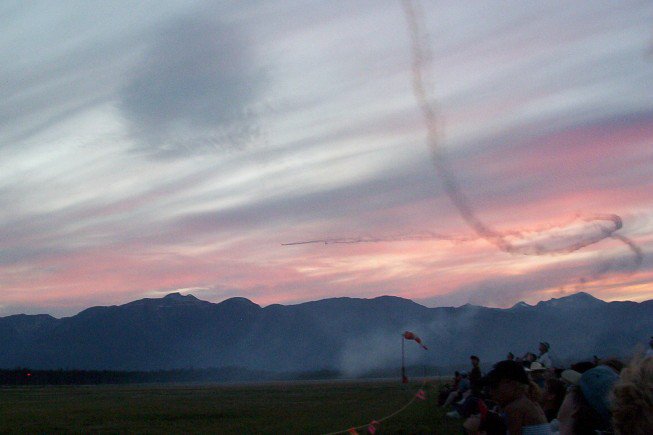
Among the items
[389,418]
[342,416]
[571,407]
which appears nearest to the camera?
[571,407]

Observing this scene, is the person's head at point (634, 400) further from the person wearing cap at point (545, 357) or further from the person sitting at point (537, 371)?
the person wearing cap at point (545, 357)

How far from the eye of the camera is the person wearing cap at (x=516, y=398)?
7.11m

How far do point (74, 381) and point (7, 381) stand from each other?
1424 centimetres

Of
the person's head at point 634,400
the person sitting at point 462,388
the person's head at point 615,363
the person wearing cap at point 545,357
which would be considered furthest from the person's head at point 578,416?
the person sitting at point 462,388

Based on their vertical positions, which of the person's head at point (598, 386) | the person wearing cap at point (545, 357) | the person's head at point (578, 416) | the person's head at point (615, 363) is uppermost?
the person wearing cap at point (545, 357)

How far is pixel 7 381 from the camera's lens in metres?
136

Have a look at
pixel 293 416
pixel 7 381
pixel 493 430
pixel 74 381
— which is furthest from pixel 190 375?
pixel 493 430

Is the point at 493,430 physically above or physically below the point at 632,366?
below

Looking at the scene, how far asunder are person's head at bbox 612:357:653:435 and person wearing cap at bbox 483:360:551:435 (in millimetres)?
3506

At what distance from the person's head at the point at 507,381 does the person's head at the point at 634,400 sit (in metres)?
3.51

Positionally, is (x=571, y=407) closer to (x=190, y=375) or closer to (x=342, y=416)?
(x=342, y=416)

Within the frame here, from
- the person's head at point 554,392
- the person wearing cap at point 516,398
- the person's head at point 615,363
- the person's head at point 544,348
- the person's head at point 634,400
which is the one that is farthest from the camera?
the person's head at point 544,348

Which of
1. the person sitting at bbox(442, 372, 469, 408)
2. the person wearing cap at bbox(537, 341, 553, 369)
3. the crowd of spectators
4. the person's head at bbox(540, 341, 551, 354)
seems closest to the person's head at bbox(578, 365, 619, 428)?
the crowd of spectators

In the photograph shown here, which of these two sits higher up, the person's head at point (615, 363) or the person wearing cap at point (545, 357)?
the person wearing cap at point (545, 357)
